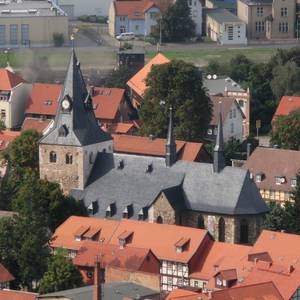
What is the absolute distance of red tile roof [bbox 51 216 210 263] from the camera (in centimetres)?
6906

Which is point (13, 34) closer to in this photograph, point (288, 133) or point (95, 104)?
point (95, 104)

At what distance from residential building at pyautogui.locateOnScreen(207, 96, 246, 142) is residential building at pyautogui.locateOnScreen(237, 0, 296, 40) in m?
26.9

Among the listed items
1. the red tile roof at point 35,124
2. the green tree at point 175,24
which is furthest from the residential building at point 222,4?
the red tile roof at point 35,124

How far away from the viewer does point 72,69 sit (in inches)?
2985

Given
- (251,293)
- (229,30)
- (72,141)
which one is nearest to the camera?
(251,293)

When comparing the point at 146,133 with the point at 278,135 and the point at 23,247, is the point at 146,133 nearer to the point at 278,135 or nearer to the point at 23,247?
the point at 278,135

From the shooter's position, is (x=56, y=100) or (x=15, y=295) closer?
(x=15, y=295)

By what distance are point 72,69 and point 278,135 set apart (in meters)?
14.6

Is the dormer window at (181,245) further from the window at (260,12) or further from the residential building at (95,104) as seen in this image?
the window at (260,12)

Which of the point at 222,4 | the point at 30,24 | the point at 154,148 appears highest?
the point at 30,24

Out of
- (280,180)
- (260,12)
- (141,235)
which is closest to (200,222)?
(141,235)

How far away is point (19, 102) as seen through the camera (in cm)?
9538

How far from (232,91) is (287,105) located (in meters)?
3.07

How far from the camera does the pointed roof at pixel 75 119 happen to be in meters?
75.4
